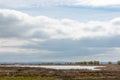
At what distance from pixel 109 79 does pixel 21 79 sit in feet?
62.0

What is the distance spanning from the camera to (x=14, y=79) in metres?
64.8

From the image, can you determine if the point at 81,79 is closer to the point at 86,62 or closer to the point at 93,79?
the point at 93,79

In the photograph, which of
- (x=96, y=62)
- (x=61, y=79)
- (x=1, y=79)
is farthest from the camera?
(x=96, y=62)

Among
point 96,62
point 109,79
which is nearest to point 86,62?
point 96,62

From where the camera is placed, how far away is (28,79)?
6494 cm

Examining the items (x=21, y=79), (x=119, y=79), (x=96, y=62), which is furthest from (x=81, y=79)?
(x=96, y=62)

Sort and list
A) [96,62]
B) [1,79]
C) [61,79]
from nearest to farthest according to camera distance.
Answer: [1,79], [61,79], [96,62]

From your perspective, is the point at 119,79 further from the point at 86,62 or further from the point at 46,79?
the point at 86,62

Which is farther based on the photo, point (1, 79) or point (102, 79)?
point (102, 79)

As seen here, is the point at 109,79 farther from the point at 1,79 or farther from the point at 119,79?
the point at 1,79

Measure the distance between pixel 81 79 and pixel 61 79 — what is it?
4374 mm

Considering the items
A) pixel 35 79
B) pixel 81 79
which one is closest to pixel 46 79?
pixel 35 79

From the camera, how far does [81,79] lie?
70125 mm

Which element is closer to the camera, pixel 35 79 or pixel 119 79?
pixel 35 79
